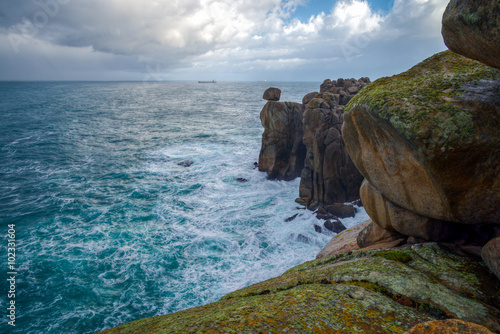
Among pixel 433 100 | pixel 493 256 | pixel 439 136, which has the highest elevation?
pixel 433 100

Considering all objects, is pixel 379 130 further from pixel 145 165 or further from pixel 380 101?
pixel 145 165

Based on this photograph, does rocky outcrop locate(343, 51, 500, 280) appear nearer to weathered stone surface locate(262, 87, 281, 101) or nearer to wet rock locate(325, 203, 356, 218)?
wet rock locate(325, 203, 356, 218)

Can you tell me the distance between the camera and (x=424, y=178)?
31.4 feet

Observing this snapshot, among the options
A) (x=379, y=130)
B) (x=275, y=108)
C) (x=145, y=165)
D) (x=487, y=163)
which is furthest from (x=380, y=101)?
(x=145, y=165)

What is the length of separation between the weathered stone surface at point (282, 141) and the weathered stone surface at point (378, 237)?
1210 inches

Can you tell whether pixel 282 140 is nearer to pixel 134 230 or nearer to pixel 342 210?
pixel 342 210

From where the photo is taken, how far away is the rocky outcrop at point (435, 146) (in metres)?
8.36

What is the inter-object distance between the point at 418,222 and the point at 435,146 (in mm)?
3890

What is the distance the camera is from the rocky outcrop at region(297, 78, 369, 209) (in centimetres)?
3434

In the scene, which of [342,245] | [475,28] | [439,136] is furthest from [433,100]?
[342,245]

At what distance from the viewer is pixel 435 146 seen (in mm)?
8609

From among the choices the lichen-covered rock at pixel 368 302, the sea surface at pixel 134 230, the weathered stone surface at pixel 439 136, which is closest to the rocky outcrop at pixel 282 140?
the sea surface at pixel 134 230

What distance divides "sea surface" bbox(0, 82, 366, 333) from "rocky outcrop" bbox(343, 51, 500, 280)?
15606 millimetres

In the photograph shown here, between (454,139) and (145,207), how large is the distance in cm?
3371
